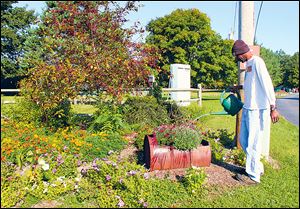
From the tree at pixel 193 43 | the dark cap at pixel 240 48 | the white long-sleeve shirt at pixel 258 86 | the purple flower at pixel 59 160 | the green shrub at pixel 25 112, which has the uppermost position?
the tree at pixel 193 43

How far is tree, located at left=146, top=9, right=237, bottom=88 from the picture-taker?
28.7m

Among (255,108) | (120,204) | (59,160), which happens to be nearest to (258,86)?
(255,108)

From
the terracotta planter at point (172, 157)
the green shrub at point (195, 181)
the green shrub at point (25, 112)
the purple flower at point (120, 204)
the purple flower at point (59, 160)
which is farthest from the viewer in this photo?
the green shrub at point (25, 112)

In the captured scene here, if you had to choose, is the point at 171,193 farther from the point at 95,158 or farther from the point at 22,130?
the point at 22,130

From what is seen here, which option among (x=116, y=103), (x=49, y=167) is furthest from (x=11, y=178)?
(x=116, y=103)

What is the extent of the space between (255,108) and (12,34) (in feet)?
91.5

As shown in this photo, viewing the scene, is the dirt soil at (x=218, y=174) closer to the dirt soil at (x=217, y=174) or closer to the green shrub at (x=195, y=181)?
the dirt soil at (x=217, y=174)

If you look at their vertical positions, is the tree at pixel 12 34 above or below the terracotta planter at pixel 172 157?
above

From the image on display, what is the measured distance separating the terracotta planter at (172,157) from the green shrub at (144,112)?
2.44 metres

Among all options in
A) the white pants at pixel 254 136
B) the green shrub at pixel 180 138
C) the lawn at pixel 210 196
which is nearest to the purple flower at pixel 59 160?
the lawn at pixel 210 196

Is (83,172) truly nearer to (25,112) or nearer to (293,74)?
(25,112)

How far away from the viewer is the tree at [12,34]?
2766 centimetres

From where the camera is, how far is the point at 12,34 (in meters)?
27.6

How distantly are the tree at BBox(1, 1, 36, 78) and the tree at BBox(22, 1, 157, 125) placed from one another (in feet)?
73.1
